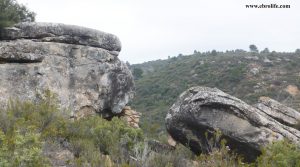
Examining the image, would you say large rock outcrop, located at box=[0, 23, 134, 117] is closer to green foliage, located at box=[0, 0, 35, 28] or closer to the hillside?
green foliage, located at box=[0, 0, 35, 28]

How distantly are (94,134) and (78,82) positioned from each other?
310cm

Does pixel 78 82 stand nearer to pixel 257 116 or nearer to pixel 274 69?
pixel 257 116

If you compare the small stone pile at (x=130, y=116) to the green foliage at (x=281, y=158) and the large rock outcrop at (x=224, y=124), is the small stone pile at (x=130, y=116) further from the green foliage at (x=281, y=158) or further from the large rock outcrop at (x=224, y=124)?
the green foliage at (x=281, y=158)

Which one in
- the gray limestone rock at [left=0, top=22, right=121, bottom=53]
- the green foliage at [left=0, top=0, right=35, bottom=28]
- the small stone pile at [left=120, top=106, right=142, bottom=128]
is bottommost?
the small stone pile at [left=120, top=106, right=142, bottom=128]

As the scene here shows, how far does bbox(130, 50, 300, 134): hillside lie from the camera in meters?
29.5

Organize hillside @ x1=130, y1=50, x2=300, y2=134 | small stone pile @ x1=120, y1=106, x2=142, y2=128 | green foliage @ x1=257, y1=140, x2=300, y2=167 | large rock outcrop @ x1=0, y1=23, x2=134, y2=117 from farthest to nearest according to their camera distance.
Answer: hillside @ x1=130, y1=50, x2=300, y2=134 < small stone pile @ x1=120, y1=106, x2=142, y2=128 < large rock outcrop @ x1=0, y1=23, x2=134, y2=117 < green foliage @ x1=257, y1=140, x2=300, y2=167

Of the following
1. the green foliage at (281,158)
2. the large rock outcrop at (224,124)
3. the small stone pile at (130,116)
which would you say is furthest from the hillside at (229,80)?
the green foliage at (281,158)

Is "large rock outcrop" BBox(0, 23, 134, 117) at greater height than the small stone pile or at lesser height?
greater

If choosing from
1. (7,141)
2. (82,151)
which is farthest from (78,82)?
(7,141)

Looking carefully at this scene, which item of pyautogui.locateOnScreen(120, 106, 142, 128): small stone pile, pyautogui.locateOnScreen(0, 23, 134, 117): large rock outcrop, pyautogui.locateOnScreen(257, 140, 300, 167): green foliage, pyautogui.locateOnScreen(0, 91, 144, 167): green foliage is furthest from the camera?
pyautogui.locateOnScreen(120, 106, 142, 128): small stone pile

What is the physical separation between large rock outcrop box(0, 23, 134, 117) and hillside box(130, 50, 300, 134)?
40.9 ft

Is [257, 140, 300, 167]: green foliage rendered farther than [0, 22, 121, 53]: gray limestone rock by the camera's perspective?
No

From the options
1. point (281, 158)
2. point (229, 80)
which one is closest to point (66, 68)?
point (281, 158)

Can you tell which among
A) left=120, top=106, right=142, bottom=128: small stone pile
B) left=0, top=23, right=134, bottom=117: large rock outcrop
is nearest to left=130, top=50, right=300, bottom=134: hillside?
left=120, top=106, right=142, bottom=128: small stone pile
